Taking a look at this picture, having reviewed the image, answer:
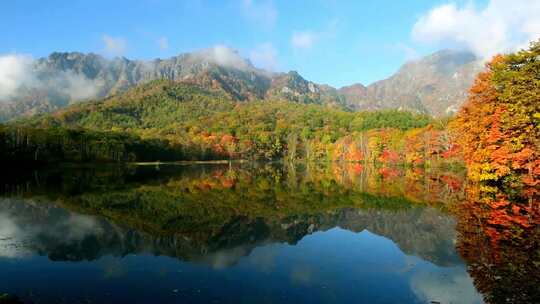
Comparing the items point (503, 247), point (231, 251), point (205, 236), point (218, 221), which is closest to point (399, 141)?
point (218, 221)

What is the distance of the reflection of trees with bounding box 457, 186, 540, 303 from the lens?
11805 millimetres

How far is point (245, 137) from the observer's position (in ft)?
594

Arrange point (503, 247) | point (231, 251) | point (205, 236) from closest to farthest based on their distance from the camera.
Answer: point (503, 247) → point (231, 251) → point (205, 236)

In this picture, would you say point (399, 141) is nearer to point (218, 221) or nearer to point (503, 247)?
point (218, 221)

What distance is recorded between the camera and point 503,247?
16203mm

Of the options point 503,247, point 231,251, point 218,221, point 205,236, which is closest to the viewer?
point 503,247

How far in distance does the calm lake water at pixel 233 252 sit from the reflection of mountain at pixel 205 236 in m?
0.06

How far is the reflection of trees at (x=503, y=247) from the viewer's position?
11805 mm

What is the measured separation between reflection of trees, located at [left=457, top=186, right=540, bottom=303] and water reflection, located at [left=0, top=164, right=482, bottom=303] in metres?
0.64

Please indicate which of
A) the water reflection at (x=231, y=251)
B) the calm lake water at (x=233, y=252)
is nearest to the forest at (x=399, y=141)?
the water reflection at (x=231, y=251)

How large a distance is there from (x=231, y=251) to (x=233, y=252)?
0.58ft

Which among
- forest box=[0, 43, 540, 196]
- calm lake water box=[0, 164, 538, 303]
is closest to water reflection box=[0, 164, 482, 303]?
calm lake water box=[0, 164, 538, 303]

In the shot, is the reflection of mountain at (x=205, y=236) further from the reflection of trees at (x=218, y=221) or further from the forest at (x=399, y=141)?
the forest at (x=399, y=141)

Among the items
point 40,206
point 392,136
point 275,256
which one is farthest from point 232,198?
point 392,136
